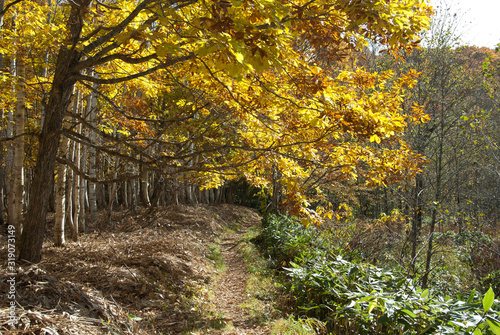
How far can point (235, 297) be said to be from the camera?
6.01 metres

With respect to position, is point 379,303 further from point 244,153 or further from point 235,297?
point 244,153

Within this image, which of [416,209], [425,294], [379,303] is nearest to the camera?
[425,294]

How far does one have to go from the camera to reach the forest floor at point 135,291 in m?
3.04

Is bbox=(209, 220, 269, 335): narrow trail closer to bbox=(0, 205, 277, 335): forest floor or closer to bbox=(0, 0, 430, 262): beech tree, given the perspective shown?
bbox=(0, 205, 277, 335): forest floor

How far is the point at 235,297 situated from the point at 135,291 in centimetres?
206

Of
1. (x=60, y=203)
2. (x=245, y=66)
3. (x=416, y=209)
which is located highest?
(x=245, y=66)

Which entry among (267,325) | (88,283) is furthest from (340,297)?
(88,283)

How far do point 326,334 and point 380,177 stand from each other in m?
2.94

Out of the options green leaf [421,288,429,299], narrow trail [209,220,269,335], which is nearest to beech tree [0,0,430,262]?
green leaf [421,288,429,299]

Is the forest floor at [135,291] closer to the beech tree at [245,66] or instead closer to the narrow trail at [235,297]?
the narrow trail at [235,297]

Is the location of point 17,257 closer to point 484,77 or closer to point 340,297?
point 340,297

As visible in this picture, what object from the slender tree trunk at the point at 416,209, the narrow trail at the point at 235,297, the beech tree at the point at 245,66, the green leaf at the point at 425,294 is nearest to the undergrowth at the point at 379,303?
the green leaf at the point at 425,294

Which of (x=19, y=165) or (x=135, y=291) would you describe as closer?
(x=135, y=291)

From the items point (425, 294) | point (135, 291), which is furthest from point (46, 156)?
point (425, 294)
